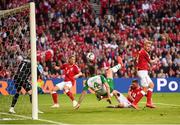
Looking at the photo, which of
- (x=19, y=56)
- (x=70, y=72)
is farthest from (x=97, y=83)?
(x=19, y=56)

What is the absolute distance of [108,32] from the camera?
36344mm

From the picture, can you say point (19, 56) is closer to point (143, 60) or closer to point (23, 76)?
point (23, 76)

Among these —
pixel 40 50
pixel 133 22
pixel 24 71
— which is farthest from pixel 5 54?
pixel 133 22

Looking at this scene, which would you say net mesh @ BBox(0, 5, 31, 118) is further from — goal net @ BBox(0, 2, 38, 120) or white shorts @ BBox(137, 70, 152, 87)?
white shorts @ BBox(137, 70, 152, 87)


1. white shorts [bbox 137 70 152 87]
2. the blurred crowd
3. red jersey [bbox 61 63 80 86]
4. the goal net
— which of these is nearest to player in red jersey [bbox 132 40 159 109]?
white shorts [bbox 137 70 152 87]

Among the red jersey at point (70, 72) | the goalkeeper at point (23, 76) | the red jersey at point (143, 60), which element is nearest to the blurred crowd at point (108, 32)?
the red jersey at point (70, 72)

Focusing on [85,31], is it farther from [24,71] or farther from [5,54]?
[24,71]

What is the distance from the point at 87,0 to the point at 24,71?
22.4 meters

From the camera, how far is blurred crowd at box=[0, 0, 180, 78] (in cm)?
3306

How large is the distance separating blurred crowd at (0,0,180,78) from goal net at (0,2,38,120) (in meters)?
7.67

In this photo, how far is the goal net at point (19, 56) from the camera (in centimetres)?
1498

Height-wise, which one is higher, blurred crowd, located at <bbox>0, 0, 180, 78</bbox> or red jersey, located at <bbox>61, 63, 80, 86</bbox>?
blurred crowd, located at <bbox>0, 0, 180, 78</bbox>

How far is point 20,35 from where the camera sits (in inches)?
787

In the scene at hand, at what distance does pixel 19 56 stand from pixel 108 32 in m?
16.1
